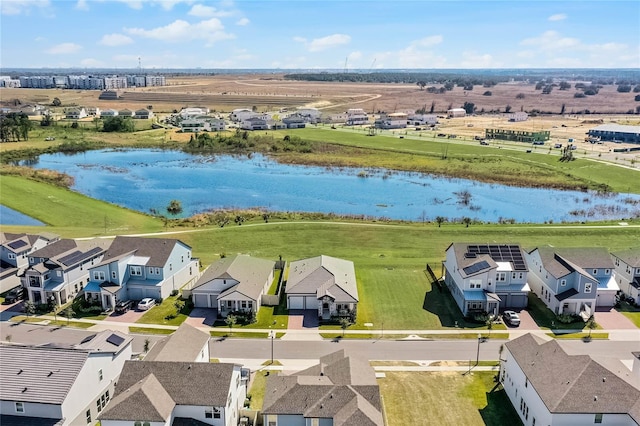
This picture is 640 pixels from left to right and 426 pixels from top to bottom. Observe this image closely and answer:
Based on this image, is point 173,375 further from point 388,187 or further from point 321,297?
point 388,187

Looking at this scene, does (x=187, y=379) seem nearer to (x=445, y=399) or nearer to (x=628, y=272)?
(x=445, y=399)

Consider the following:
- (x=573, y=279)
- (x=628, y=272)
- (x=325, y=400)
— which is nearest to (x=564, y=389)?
(x=325, y=400)

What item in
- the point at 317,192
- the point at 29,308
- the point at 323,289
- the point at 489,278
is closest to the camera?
the point at 29,308

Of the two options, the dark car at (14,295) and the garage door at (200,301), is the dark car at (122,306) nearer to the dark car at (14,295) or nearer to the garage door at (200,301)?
the garage door at (200,301)

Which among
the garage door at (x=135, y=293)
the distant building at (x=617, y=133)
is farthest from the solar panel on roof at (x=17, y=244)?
the distant building at (x=617, y=133)

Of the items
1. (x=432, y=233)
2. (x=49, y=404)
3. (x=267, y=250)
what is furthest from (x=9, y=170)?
(x=49, y=404)

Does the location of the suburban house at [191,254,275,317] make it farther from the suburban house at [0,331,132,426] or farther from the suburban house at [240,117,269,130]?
the suburban house at [240,117,269,130]
